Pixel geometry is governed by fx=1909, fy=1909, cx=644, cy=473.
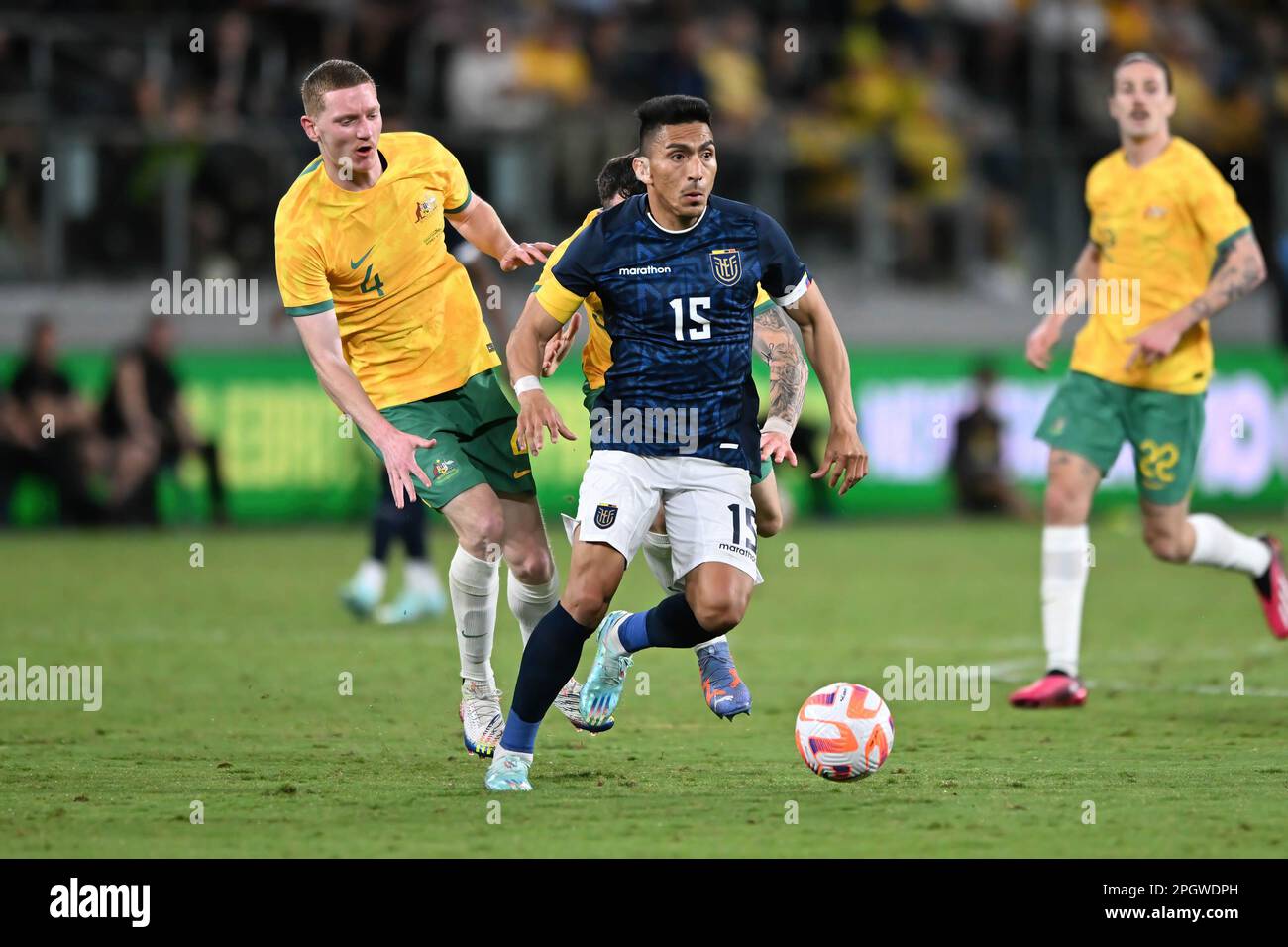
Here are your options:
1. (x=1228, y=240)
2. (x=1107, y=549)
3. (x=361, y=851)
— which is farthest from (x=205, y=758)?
(x=1107, y=549)

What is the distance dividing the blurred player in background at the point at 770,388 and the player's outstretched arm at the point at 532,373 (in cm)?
14

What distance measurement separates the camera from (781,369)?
23.5 feet

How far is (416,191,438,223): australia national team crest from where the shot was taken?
25.0 feet

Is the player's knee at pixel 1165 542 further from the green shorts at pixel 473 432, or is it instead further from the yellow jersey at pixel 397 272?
the yellow jersey at pixel 397 272

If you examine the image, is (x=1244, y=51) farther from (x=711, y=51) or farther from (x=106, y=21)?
(x=106, y=21)

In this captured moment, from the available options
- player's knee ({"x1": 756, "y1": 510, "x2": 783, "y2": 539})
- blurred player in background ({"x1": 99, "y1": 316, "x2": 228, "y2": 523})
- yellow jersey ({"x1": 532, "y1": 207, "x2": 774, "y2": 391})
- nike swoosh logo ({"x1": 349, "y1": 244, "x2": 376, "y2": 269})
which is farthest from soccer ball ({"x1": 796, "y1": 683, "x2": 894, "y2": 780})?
blurred player in background ({"x1": 99, "y1": 316, "x2": 228, "y2": 523})

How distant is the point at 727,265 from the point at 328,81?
68.4 inches

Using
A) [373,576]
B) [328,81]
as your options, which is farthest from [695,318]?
[373,576]

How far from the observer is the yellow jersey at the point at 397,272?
742 centimetres

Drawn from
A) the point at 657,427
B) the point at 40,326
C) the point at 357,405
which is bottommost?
the point at 657,427

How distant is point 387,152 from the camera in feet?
25.2

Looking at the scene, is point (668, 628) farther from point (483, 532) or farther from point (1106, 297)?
point (1106, 297)

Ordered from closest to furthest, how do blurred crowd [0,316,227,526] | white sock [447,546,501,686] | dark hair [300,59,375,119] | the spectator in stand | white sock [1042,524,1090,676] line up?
dark hair [300,59,375,119] → white sock [447,546,501,686] → white sock [1042,524,1090,676] → blurred crowd [0,316,227,526] → the spectator in stand

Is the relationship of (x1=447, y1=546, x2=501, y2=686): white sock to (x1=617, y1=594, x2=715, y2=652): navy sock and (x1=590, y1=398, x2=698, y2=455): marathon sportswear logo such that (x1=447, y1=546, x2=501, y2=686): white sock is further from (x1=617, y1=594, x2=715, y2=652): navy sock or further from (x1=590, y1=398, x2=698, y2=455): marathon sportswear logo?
(x1=590, y1=398, x2=698, y2=455): marathon sportswear logo
